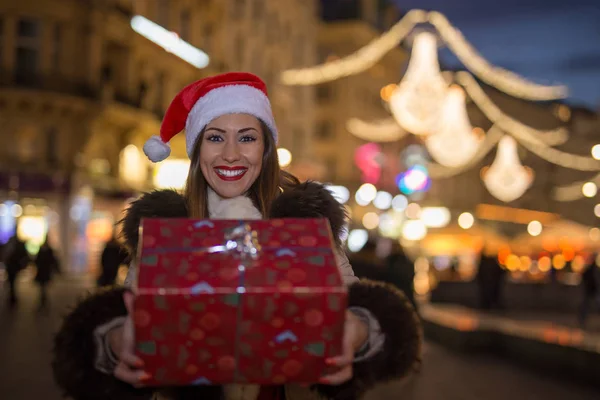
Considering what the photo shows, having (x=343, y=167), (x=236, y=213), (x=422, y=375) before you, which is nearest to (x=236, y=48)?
(x=343, y=167)

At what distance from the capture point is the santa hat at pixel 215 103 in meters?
3.03

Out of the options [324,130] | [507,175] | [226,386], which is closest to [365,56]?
[507,175]

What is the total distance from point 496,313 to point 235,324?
25.5 m

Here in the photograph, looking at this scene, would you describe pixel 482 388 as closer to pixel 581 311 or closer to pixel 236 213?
pixel 236 213

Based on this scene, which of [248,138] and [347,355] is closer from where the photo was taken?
[347,355]

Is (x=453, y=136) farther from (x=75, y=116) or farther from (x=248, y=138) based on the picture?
(x=248, y=138)

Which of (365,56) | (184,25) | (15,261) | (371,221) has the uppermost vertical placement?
(184,25)

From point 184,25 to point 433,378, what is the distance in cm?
2954

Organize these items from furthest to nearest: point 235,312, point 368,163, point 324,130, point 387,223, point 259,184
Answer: point 324,130
point 368,163
point 387,223
point 259,184
point 235,312

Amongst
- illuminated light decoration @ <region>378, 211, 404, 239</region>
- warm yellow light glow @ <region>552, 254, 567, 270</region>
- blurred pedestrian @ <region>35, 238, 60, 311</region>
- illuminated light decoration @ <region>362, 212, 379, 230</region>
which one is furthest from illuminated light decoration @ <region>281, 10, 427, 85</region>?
illuminated light decoration @ <region>362, 212, 379, 230</region>

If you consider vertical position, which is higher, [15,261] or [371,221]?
[371,221]

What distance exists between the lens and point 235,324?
2166 millimetres

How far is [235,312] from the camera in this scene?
2154mm

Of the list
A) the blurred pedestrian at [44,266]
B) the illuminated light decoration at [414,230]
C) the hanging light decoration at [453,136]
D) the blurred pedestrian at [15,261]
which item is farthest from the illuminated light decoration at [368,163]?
the blurred pedestrian at [44,266]
